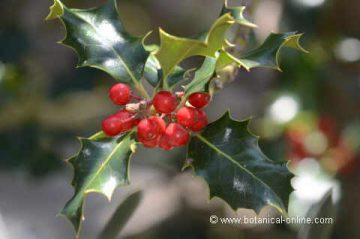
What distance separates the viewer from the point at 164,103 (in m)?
1.09

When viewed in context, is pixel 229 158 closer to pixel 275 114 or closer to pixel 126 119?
pixel 126 119

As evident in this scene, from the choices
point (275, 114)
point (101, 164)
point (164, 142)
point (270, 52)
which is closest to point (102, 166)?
point (101, 164)

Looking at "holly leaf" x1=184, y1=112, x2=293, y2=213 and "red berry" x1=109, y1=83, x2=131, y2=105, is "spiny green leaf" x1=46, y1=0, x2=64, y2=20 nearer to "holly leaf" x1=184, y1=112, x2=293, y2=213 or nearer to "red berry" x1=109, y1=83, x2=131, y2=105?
"red berry" x1=109, y1=83, x2=131, y2=105

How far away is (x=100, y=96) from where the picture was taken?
3.38m

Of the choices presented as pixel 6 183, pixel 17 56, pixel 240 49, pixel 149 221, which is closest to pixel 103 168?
pixel 240 49

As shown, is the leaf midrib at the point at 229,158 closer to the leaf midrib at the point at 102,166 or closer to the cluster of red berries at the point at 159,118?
the cluster of red berries at the point at 159,118

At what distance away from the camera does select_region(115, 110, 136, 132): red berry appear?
112 centimetres

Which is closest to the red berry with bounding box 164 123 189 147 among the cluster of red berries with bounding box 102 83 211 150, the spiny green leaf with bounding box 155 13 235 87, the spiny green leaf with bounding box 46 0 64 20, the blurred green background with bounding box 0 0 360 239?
the cluster of red berries with bounding box 102 83 211 150

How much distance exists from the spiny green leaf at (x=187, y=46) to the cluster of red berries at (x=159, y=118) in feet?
0.20

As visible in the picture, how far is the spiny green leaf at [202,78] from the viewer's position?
1.14 m

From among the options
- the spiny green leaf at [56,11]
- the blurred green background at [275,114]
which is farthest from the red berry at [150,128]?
the blurred green background at [275,114]

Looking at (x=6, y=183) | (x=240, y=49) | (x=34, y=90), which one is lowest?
(x=6, y=183)

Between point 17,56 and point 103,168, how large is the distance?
4.48ft

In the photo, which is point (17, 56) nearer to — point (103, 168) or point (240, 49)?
point (240, 49)
